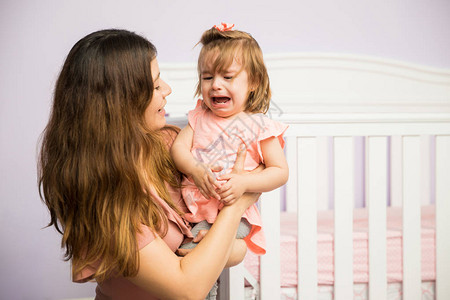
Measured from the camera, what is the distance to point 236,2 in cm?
244

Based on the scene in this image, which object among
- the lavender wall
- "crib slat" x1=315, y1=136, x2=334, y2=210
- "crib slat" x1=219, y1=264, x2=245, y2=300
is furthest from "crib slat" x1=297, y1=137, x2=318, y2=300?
the lavender wall

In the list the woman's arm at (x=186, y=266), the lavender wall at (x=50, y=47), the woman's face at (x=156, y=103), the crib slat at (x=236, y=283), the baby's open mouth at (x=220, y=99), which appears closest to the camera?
the woman's arm at (x=186, y=266)

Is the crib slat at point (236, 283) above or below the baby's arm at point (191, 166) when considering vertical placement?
below

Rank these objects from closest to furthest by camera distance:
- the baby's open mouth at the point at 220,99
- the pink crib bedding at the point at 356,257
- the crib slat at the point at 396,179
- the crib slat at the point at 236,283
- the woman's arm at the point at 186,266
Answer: the woman's arm at the point at 186,266
the baby's open mouth at the point at 220,99
the crib slat at the point at 236,283
the pink crib bedding at the point at 356,257
the crib slat at the point at 396,179

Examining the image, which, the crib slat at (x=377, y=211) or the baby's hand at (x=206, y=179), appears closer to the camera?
the baby's hand at (x=206, y=179)

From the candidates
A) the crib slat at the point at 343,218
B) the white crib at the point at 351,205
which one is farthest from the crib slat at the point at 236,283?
the crib slat at the point at 343,218

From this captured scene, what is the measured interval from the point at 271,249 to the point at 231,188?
0.50 meters

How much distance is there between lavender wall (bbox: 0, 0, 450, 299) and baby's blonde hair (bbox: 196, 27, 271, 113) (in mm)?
1303

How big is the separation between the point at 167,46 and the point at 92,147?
5.08ft

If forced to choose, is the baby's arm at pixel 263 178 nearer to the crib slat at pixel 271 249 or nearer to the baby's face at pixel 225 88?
the baby's face at pixel 225 88

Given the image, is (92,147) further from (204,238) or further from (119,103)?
(204,238)

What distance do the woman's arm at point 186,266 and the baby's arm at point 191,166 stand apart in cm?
8

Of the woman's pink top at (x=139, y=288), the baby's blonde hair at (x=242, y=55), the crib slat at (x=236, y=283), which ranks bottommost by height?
the crib slat at (x=236, y=283)

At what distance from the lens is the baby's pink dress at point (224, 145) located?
1086 millimetres
